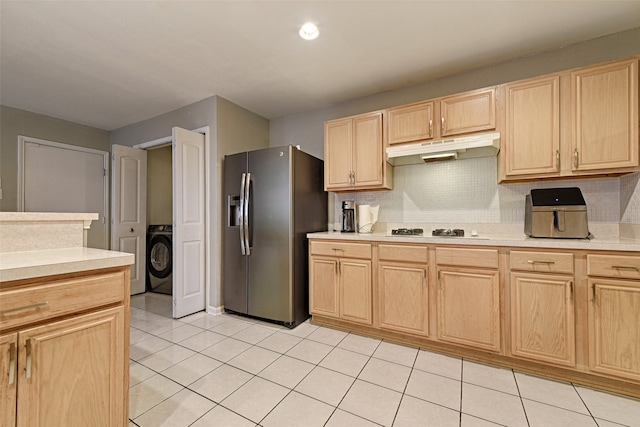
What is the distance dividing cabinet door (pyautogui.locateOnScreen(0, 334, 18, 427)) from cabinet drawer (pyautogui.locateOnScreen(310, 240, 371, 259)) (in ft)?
6.79

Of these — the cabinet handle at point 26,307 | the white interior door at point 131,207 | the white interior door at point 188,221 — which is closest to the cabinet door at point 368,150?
the white interior door at point 188,221

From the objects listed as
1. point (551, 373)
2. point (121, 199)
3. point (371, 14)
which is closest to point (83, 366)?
point (371, 14)

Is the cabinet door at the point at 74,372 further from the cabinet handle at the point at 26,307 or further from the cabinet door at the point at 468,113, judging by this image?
the cabinet door at the point at 468,113

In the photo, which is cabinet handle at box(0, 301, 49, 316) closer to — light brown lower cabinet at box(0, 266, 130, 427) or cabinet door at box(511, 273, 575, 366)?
light brown lower cabinet at box(0, 266, 130, 427)

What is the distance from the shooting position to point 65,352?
1.03 metres

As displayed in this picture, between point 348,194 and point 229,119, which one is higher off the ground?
point 229,119

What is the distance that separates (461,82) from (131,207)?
4.53 meters

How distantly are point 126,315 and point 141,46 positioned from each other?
2.17 metres

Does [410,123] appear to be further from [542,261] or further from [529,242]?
[542,261]

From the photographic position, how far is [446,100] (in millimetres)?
2379

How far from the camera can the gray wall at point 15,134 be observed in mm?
3328

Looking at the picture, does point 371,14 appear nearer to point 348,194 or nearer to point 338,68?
point 338,68

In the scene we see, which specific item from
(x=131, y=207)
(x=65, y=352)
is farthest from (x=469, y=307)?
(x=131, y=207)

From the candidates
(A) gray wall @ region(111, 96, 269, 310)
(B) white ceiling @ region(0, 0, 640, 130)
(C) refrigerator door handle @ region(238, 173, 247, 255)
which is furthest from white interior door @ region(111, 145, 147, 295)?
(C) refrigerator door handle @ region(238, 173, 247, 255)
